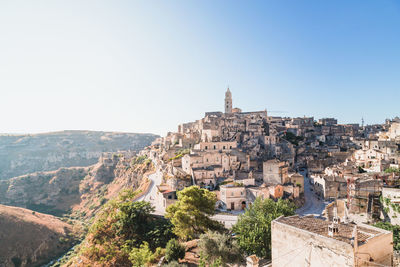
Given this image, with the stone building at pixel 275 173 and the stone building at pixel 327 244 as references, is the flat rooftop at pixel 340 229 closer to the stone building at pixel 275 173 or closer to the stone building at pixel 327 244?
the stone building at pixel 327 244

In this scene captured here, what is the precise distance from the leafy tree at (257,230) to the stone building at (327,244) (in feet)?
16.4

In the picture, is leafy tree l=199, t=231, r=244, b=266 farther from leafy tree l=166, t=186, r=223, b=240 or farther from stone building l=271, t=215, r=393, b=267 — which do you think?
leafy tree l=166, t=186, r=223, b=240

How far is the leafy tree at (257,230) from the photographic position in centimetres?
1593

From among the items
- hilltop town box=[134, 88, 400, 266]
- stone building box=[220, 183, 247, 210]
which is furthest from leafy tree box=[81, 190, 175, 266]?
stone building box=[220, 183, 247, 210]

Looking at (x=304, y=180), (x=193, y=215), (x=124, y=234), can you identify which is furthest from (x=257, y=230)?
(x=304, y=180)

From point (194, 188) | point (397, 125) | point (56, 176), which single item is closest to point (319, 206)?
point (194, 188)

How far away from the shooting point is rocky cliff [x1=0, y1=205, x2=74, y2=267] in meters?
46.9

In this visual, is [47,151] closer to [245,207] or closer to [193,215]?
[245,207]

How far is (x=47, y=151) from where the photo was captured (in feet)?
533

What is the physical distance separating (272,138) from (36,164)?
523 feet

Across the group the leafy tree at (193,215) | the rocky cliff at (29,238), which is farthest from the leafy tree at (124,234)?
the rocky cliff at (29,238)

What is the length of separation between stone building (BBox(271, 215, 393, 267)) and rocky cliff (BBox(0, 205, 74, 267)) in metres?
56.1

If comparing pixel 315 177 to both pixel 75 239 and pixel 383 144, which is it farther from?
pixel 75 239

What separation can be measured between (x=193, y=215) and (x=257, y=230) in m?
8.13
